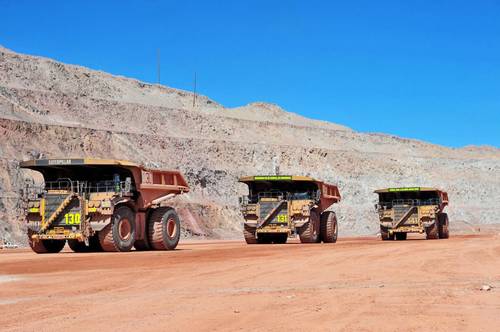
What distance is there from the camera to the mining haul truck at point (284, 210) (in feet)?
98.8

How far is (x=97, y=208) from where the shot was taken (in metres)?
22.9

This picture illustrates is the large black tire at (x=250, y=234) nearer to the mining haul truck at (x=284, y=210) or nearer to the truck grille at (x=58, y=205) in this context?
the mining haul truck at (x=284, y=210)

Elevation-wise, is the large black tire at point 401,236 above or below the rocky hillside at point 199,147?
below

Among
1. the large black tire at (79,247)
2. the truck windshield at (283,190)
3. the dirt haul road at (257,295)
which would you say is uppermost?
the truck windshield at (283,190)

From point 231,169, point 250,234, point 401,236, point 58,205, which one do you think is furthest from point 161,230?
point 231,169

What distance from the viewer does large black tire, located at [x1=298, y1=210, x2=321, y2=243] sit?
30.1 metres

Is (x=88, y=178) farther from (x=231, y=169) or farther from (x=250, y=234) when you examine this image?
(x=231, y=169)

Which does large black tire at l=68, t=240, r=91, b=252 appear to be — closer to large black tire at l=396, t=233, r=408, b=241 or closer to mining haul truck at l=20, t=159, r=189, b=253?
mining haul truck at l=20, t=159, r=189, b=253

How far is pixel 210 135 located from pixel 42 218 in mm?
48858

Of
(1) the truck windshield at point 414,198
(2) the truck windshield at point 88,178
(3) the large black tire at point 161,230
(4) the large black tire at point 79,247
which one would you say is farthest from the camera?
(1) the truck windshield at point 414,198

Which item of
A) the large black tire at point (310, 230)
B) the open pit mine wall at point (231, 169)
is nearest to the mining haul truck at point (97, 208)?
the large black tire at point (310, 230)

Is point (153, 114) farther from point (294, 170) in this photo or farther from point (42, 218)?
point (42, 218)

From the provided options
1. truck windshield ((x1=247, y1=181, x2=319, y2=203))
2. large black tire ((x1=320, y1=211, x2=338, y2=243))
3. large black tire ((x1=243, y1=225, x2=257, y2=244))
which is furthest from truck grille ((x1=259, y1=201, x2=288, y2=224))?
large black tire ((x1=320, y1=211, x2=338, y2=243))

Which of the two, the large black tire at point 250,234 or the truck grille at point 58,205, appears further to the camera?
the large black tire at point 250,234
